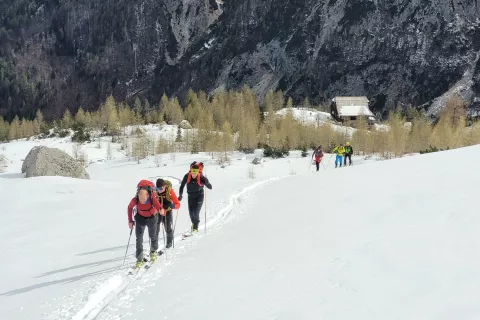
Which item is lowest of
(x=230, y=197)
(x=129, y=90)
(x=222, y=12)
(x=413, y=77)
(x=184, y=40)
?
(x=230, y=197)

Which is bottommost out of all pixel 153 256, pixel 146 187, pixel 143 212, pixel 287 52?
pixel 153 256

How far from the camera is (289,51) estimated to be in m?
135

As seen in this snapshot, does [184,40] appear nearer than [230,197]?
No

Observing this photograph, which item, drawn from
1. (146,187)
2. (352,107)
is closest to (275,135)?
(352,107)

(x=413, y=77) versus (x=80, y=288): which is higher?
(x=413, y=77)

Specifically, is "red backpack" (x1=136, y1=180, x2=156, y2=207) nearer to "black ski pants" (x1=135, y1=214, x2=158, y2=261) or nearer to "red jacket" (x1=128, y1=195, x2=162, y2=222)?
"red jacket" (x1=128, y1=195, x2=162, y2=222)

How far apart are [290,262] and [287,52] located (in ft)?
443

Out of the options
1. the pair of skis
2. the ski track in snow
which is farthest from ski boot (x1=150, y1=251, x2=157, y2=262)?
the ski track in snow

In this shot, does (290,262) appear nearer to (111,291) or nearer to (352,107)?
(111,291)

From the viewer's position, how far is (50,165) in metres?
27.6

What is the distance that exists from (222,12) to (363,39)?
8416 centimetres

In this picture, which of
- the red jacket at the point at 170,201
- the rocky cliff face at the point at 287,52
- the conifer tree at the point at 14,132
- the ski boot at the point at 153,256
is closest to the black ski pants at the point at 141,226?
the ski boot at the point at 153,256

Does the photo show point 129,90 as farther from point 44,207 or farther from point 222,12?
point 44,207

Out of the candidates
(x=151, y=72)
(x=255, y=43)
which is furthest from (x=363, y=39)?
(x=151, y=72)
